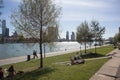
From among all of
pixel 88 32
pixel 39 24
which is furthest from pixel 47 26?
pixel 88 32

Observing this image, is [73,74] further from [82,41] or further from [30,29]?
[82,41]

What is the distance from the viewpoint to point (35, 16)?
22.6 meters

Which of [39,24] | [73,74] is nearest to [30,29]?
[39,24]

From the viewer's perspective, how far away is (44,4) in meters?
22.6

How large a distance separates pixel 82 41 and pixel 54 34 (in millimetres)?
27838

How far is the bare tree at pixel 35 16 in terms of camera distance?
74.0 ft

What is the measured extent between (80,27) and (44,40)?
27.6 metres

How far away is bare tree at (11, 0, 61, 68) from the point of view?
74.0 ft

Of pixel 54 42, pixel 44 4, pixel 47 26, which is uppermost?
pixel 44 4

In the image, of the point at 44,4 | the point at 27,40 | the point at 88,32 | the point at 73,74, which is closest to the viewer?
the point at 73,74

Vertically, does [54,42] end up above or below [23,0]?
below

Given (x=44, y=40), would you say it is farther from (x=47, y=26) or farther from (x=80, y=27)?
(x=80, y=27)

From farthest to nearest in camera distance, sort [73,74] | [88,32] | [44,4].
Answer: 1. [88,32]
2. [44,4]
3. [73,74]

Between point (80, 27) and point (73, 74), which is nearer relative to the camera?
point (73, 74)
